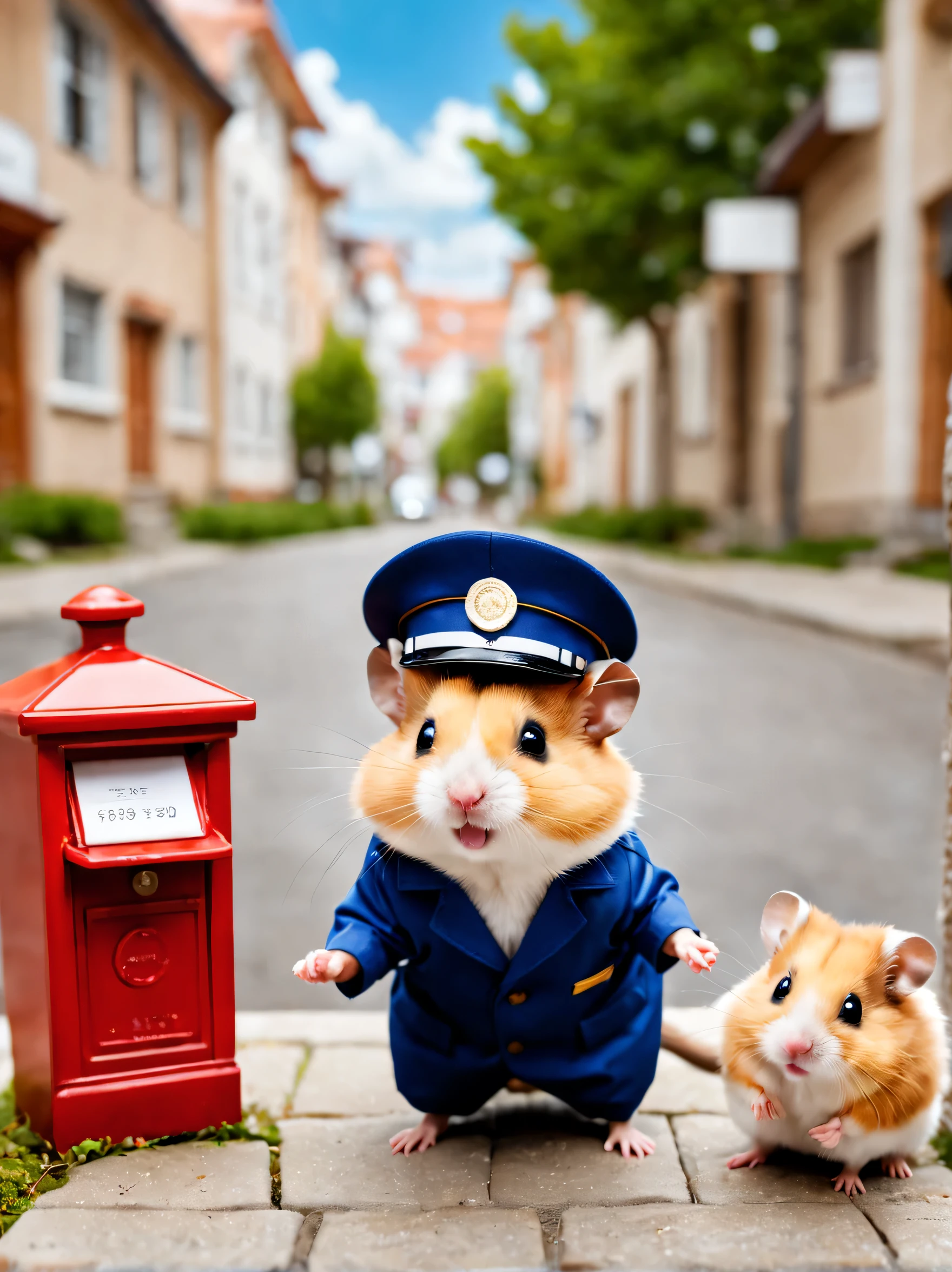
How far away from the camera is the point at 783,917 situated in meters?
2.03

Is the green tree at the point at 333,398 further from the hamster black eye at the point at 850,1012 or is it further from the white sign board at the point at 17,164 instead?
the hamster black eye at the point at 850,1012

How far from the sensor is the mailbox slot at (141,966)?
2.11 meters

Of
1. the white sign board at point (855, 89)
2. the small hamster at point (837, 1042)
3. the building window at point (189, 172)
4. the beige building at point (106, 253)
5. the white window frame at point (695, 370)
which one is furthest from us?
the white window frame at point (695, 370)

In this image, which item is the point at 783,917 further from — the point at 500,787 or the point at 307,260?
the point at 307,260

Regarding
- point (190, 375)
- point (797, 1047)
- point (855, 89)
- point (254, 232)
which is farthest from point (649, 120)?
point (797, 1047)

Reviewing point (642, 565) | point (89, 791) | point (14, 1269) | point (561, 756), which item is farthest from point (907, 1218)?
point (642, 565)

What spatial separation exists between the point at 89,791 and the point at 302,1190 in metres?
0.78

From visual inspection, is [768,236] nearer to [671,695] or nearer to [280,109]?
[671,695]

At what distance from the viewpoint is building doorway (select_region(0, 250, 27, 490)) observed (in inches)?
483

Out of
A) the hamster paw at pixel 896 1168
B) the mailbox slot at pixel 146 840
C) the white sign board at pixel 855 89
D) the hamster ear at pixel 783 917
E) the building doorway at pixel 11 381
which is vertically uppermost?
the white sign board at pixel 855 89

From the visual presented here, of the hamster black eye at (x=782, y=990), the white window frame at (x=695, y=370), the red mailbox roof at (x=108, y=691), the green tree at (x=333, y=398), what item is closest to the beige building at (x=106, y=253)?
the green tree at (x=333, y=398)

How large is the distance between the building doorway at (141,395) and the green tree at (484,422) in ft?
97.1

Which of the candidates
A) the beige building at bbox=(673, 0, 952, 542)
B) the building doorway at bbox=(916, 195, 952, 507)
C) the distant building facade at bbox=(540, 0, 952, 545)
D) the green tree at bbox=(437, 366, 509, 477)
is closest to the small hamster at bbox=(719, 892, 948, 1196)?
the distant building facade at bbox=(540, 0, 952, 545)

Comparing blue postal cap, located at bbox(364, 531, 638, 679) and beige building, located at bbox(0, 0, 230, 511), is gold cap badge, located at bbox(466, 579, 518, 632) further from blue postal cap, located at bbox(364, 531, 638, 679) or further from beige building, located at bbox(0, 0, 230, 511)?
beige building, located at bbox(0, 0, 230, 511)
